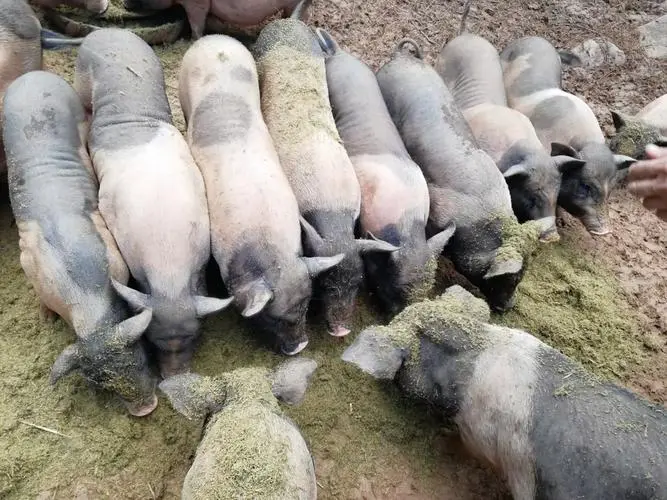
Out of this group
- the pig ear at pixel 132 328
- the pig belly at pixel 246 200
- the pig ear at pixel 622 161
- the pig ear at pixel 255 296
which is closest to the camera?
the pig ear at pixel 132 328

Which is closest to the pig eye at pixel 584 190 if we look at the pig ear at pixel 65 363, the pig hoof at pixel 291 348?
the pig hoof at pixel 291 348

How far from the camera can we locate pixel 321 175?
3.68m

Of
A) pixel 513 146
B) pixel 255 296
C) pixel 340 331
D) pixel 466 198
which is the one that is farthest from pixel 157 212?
A: pixel 513 146

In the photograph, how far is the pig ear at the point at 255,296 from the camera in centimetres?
316

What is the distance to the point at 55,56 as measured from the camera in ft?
16.3

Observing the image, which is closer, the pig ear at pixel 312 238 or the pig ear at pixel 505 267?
the pig ear at pixel 312 238

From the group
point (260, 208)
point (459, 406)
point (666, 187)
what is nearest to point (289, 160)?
point (260, 208)

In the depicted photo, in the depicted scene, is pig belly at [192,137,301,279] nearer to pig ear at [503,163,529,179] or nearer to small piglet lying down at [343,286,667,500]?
small piglet lying down at [343,286,667,500]

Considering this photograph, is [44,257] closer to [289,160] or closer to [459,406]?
[289,160]

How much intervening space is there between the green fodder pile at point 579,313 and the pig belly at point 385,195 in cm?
85

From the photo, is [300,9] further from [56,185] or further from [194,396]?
[194,396]

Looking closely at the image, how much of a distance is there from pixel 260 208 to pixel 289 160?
19.3 inches

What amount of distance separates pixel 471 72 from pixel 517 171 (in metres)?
1.13

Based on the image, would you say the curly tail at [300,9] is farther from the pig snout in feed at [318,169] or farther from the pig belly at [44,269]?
the pig belly at [44,269]
